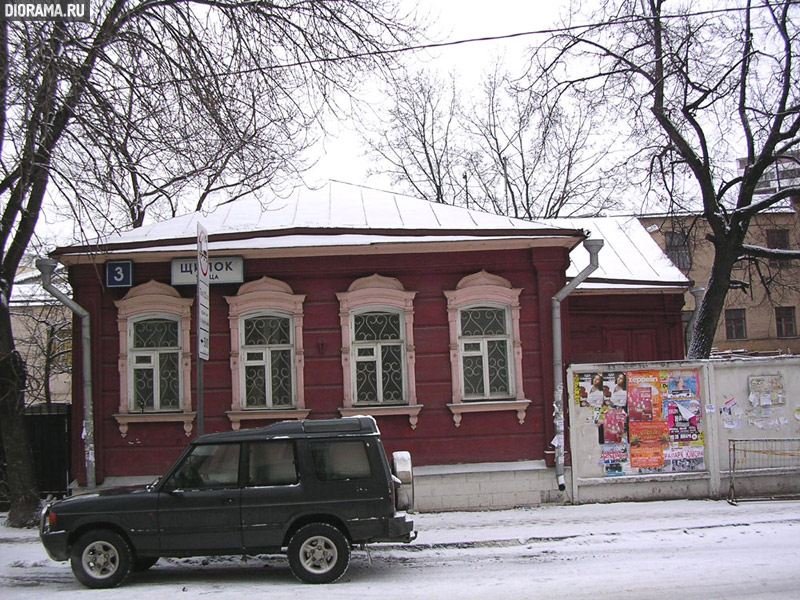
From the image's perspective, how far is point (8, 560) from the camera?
9117 millimetres

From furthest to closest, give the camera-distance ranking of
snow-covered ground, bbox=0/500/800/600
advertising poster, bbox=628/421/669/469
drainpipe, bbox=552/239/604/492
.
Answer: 1. drainpipe, bbox=552/239/604/492
2. advertising poster, bbox=628/421/669/469
3. snow-covered ground, bbox=0/500/800/600

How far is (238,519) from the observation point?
7.73 m

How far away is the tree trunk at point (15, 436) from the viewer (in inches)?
434

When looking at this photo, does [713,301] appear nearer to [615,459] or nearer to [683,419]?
[683,419]

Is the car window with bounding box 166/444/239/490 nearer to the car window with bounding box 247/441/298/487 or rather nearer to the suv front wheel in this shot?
the car window with bounding box 247/441/298/487

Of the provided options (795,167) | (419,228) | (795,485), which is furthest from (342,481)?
(795,167)

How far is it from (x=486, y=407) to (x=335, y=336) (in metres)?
2.63

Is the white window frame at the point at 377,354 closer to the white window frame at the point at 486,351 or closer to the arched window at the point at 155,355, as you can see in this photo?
the white window frame at the point at 486,351

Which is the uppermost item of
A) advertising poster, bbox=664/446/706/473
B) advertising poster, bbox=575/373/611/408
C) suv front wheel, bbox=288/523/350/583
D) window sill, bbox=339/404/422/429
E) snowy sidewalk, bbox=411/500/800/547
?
advertising poster, bbox=575/373/611/408

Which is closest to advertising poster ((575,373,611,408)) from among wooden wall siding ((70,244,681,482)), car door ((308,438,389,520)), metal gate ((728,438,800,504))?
wooden wall siding ((70,244,681,482))

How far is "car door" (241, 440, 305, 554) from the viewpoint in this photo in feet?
25.4

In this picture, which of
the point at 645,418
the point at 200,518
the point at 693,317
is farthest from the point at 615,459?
the point at 693,317

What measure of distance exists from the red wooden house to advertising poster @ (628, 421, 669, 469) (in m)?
1.32

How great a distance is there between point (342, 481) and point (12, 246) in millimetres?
6673
